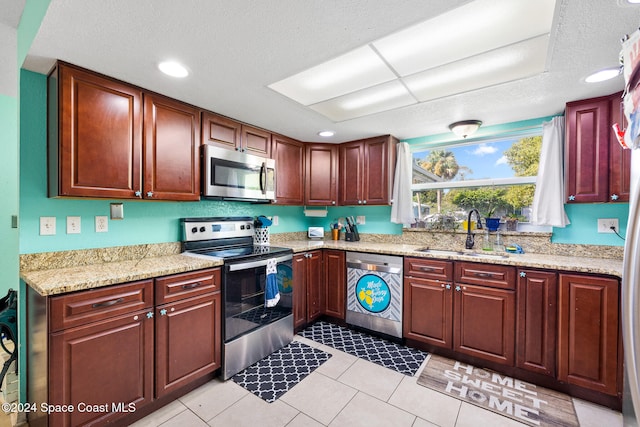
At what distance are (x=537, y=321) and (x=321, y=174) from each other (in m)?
2.52

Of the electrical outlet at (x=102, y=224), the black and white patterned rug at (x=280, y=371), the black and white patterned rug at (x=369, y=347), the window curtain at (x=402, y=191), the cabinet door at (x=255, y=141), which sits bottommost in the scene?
the black and white patterned rug at (x=369, y=347)

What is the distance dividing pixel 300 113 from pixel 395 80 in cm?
88

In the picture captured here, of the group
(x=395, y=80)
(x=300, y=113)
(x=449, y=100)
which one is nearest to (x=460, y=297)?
(x=449, y=100)

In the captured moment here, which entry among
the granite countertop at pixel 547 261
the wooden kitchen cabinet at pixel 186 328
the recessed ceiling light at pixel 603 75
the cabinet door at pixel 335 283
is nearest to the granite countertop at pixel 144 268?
the granite countertop at pixel 547 261

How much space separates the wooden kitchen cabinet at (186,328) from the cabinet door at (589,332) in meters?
2.51

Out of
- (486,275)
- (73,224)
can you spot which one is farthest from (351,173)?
(73,224)

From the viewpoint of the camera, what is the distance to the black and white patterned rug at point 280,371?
200 cm

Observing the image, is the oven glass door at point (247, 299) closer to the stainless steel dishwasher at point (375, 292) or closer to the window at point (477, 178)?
the stainless steel dishwasher at point (375, 292)

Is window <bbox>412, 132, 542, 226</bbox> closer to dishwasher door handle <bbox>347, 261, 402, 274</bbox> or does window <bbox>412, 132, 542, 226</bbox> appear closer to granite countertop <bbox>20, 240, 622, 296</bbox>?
granite countertop <bbox>20, 240, 622, 296</bbox>

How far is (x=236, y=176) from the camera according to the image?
2527 millimetres

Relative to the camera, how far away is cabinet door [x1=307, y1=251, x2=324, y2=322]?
2.97 metres

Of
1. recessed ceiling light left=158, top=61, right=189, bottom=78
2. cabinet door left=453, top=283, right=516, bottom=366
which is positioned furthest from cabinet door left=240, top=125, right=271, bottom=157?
cabinet door left=453, top=283, right=516, bottom=366

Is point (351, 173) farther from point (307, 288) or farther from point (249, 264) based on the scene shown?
point (249, 264)

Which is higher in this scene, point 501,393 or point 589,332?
point 589,332
